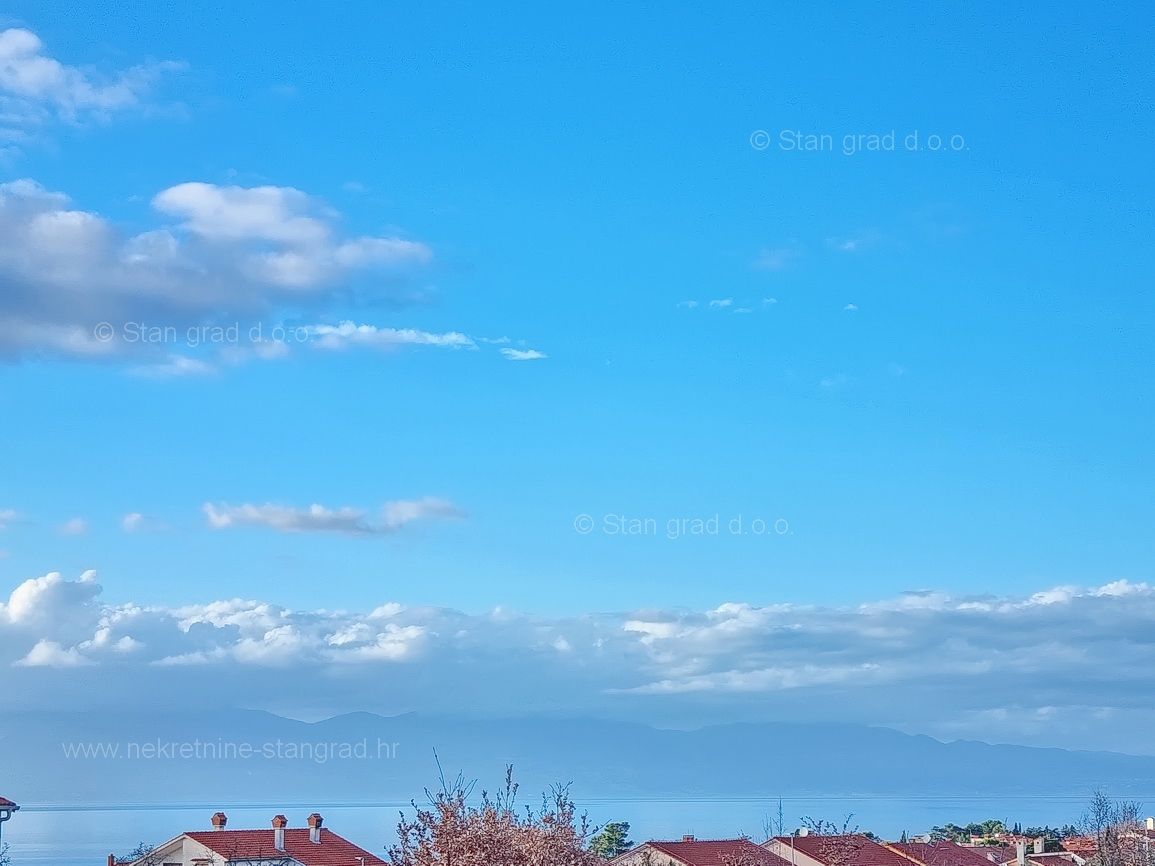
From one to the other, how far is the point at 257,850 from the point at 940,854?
127 feet

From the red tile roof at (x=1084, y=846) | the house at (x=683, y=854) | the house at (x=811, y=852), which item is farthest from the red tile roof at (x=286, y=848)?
the red tile roof at (x=1084, y=846)

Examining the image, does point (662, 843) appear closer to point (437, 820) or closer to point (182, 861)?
point (182, 861)

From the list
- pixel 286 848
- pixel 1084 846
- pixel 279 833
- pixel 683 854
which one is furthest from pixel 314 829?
pixel 1084 846

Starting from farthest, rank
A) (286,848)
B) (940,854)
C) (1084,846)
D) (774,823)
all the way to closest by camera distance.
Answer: (940,854) < (1084,846) < (774,823) < (286,848)

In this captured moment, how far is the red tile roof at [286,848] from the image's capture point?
58000 millimetres

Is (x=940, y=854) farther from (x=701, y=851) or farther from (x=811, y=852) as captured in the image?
(x=701, y=851)

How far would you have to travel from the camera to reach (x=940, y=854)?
7544 centimetres

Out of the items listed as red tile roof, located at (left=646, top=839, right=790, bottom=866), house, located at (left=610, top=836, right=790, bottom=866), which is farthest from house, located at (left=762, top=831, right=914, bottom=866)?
house, located at (left=610, top=836, right=790, bottom=866)

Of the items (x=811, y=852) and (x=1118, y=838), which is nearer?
(x=1118, y=838)

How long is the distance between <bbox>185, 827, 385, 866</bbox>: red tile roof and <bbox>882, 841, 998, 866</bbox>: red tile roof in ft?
88.6

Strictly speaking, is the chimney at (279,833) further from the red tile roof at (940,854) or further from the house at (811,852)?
the red tile roof at (940,854)

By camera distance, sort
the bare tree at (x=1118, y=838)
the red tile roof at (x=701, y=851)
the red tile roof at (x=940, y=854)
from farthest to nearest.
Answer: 1. the red tile roof at (x=940, y=854)
2. the red tile roof at (x=701, y=851)
3. the bare tree at (x=1118, y=838)

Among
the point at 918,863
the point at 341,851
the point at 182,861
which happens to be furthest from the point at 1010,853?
the point at 182,861

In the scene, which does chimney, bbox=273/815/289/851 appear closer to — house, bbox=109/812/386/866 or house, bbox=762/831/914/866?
house, bbox=109/812/386/866
